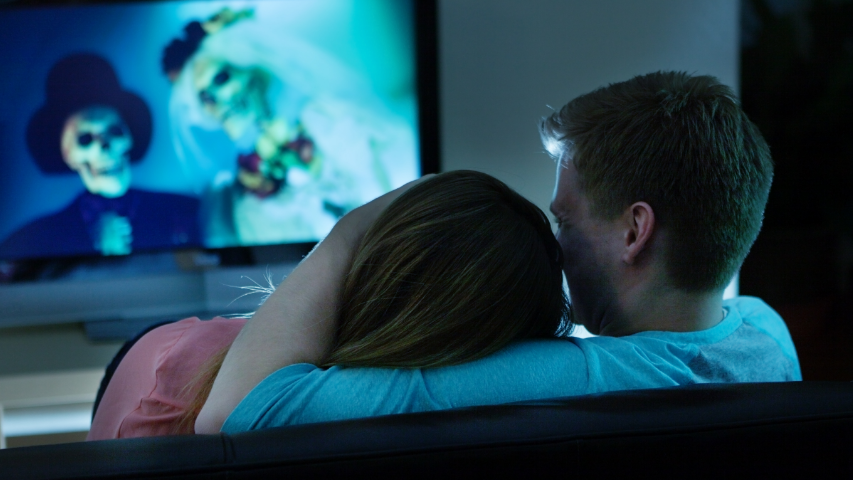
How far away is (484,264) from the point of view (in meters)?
0.77

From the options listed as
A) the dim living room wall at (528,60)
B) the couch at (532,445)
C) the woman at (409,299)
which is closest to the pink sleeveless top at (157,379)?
the woman at (409,299)

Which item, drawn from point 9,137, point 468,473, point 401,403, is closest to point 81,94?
point 9,137

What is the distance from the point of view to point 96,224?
2133 millimetres

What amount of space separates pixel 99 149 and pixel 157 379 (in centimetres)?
145

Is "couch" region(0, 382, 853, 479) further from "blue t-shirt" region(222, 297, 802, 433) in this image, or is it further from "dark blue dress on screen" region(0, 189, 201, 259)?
"dark blue dress on screen" region(0, 189, 201, 259)

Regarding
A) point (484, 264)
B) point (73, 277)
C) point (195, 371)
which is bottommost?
point (73, 277)

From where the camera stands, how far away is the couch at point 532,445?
500 mm

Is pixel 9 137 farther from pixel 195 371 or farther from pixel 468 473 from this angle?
pixel 468 473

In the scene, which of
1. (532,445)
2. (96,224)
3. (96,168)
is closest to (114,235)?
(96,224)

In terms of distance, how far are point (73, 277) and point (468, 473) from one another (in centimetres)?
195

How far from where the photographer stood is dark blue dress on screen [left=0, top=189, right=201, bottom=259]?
2109 millimetres

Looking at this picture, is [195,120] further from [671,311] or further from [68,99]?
[671,311]

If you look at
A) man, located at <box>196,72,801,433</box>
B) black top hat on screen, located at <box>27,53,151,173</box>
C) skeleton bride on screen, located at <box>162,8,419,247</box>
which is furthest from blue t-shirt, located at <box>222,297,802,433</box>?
black top hat on screen, located at <box>27,53,151,173</box>

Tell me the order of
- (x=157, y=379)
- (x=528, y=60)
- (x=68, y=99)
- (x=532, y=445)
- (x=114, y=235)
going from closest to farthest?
(x=532, y=445) < (x=157, y=379) < (x=68, y=99) < (x=114, y=235) < (x=528, y=60)
